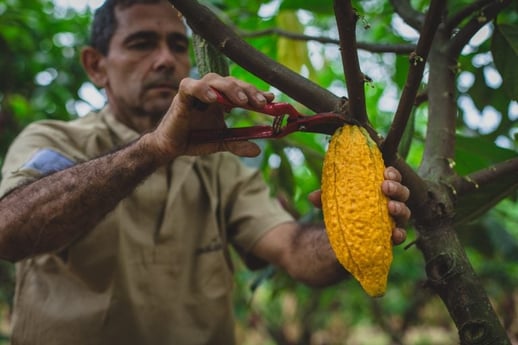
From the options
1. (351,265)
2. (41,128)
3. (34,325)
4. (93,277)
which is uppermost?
(351,265)

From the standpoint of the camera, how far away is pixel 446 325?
6.08 m

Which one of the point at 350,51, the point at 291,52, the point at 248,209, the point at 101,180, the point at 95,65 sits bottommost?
the point at 248,209

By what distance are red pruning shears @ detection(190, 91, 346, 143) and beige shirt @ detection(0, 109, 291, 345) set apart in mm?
764

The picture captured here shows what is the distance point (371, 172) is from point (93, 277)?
1094 millimetres

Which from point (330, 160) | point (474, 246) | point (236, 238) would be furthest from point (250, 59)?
point (474, 246)

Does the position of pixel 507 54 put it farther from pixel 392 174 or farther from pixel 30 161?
pixel 30 161

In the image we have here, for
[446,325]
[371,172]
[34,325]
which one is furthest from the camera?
[446,325]

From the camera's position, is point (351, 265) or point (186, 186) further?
point (186, 186)

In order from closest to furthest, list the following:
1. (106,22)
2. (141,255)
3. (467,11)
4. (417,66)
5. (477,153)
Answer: (417,66)
(467,11)
(477,153)
(141,255)
(106,22)

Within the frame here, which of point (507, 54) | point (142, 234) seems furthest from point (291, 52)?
point (507, 54)

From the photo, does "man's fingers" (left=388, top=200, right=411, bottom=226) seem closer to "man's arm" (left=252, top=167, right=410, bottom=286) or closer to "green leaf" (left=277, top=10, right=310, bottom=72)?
"man's arm" (left=252, top=167, right=410, bottom=286)

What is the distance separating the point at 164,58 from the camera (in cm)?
176

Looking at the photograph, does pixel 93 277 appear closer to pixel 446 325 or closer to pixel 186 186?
pixel 186 186

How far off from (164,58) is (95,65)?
40cm
